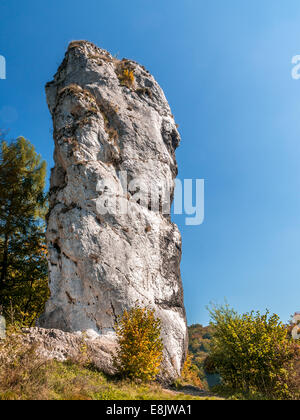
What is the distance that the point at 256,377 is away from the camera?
8.18 metres

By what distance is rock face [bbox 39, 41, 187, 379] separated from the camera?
438 inches

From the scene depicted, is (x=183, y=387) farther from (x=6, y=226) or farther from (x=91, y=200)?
(x=6, y=226)

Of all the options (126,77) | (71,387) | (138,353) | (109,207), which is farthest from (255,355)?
(126,77)

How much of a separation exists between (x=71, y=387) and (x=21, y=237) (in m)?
14.7

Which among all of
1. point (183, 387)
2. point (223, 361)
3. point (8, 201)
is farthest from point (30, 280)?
point (223, 361)

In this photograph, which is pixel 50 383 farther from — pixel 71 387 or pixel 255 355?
pixel 255 355

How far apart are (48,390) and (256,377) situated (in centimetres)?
617

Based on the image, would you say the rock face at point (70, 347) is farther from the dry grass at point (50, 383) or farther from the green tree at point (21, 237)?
the green tree at point (21, 237)

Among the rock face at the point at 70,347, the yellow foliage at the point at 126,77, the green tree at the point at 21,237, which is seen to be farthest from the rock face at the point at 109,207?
the green tree at the point at 21,237

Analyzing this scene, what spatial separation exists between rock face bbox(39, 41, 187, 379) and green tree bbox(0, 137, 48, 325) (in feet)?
17.1

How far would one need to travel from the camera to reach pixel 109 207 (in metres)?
12.9

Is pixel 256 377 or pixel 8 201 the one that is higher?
pixel 8 201

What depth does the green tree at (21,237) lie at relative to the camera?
17297 mm
